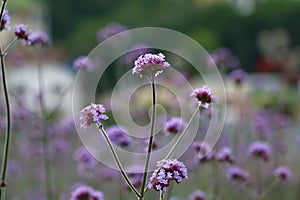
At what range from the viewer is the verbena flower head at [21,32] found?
235 centimetres

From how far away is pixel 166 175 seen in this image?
1.79 metres

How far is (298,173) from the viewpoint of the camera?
5.25 m

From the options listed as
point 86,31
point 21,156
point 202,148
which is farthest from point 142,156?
point 86,31

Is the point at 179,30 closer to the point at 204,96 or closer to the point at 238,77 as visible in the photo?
the point at 238,77

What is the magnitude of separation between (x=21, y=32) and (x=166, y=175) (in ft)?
2.93

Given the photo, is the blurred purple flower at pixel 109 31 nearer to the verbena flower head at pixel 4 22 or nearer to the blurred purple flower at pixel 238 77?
the blurred purple flower at pixel 238 77

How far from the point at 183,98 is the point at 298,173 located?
50.7 inches

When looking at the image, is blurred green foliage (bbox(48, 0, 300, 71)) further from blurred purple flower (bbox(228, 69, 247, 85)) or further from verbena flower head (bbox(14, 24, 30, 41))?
verbena flower head (bbox(14, 24, 30, 41))

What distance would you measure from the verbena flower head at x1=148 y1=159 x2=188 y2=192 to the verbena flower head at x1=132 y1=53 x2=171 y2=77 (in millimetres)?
265

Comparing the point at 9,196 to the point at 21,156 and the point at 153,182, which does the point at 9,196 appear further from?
the point at 153,182

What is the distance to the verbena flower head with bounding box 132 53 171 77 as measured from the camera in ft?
6.07

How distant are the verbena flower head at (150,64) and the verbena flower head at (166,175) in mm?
265

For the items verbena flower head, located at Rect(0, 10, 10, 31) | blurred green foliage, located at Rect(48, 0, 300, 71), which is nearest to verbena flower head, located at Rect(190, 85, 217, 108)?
verbena flower head, located at Rect(0, 10, 10, 31)

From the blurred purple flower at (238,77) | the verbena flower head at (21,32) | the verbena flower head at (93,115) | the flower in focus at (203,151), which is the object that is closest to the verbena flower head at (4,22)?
the verbena flower head at (21,32)
